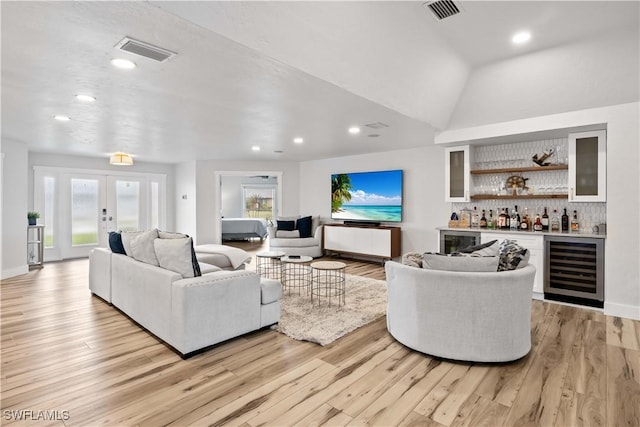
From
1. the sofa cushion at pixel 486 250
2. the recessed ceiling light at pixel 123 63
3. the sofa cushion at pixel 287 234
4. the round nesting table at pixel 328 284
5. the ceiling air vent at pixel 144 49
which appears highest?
the recessed ceiling light at pixel 123 63

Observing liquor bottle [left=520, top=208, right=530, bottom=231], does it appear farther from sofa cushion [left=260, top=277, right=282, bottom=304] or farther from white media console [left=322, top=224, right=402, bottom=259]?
sofa cushion [left=260, top=277, right=282, bottom=304]

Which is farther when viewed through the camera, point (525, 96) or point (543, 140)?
point (543, 140)

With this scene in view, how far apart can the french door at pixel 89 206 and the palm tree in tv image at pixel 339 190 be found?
4716 millimetres

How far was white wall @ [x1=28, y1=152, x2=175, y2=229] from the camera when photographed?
7105 millimetres

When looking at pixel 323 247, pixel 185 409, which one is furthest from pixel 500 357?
pixel 323 247

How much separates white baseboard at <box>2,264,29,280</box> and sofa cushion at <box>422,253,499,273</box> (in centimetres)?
665

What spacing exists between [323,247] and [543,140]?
4685 mm

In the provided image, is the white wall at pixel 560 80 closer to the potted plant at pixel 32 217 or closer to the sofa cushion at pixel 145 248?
the sofa cushion at pixel 145 248

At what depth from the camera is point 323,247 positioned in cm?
782

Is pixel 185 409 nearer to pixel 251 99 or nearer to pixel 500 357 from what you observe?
pixel 500 357

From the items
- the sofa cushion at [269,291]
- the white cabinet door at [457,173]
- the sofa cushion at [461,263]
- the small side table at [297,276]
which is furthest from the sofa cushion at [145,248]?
the white cabinet door at [457,173]

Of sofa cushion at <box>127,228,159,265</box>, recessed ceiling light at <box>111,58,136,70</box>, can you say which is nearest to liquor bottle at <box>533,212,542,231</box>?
sofa cushion at <box>127,228,159,265</box>

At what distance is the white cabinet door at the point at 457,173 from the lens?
5199 millimetres

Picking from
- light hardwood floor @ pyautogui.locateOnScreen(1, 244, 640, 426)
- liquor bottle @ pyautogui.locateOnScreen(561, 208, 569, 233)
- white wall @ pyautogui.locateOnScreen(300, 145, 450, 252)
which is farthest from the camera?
white wall @ pyautogui.locateOnScreen(300, 145, 450, 252)
